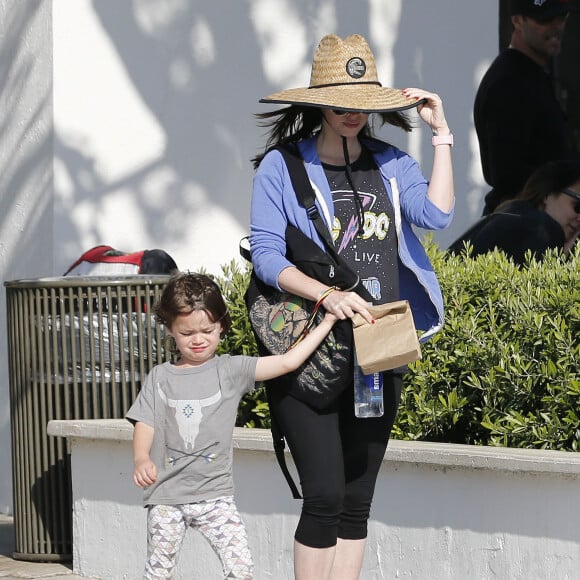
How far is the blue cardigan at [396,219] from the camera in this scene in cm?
420

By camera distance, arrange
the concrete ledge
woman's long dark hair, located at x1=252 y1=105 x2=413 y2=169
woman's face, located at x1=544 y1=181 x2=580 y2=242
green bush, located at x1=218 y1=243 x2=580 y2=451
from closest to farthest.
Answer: woman's long dark hair, located at x1=252 y1=105 x2=413 y2=169, the concrete ledge, green bush, located at x1=218 y1=243 x2=580 y2=451, woman's face, located at x1=544 y1=181 x2=580 y2=242

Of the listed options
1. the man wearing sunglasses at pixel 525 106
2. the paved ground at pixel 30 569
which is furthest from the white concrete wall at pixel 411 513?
the man wearing sunglasses at pixel 525 106

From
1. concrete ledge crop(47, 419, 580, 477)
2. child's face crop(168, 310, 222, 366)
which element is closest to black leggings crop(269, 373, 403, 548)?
child's face crop(168, 310, 222, 366)

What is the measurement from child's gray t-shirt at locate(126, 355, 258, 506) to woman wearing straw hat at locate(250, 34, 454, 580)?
0.15 meters

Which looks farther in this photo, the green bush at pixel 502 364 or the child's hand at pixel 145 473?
the green bush at pixel 502 364

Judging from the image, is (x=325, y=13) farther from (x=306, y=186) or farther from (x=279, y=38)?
(x=306, y=186)

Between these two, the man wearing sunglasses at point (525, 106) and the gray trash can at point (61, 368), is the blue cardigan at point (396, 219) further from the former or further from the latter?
the man wearing sunglasses at point (525, 106)

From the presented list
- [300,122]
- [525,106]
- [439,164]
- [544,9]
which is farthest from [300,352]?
[544,9]

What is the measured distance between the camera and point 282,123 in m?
4.50

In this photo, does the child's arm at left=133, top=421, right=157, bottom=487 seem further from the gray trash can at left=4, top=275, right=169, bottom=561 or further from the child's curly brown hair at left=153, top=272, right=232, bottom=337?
the gray trash can at left=4, top=275, right=169, bottom=561

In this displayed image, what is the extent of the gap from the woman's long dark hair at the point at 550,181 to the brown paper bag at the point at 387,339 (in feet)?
10.2

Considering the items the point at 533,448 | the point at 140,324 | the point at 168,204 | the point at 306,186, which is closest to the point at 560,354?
the point at 533,448

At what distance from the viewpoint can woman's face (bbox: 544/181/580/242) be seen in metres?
6.89

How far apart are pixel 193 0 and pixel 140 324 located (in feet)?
7.25
